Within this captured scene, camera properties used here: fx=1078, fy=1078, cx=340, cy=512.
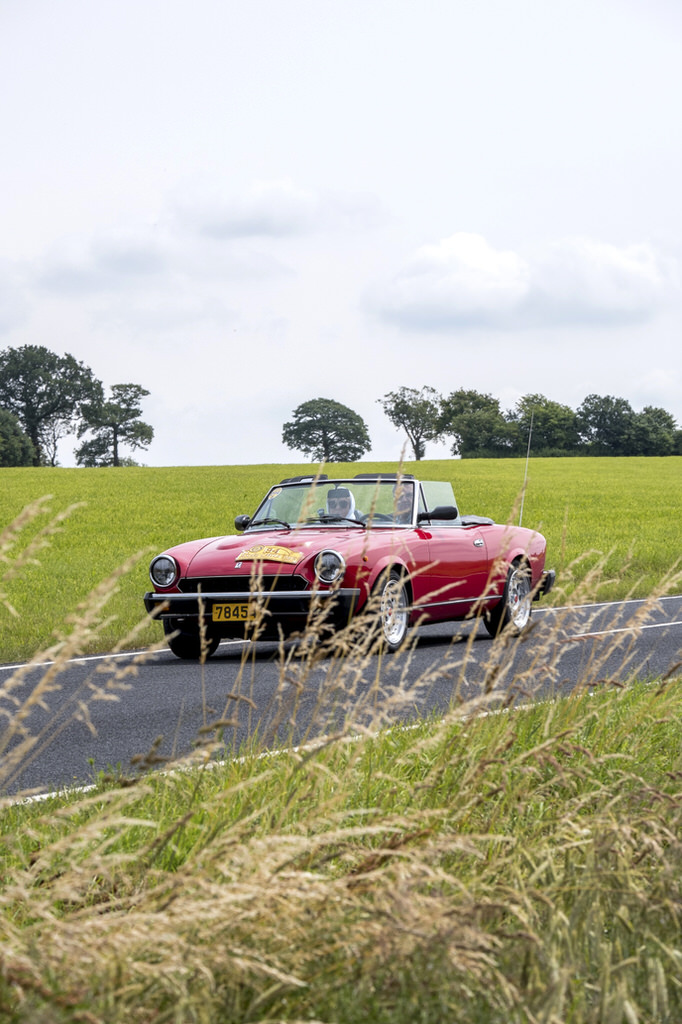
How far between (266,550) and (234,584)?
0.41 meters

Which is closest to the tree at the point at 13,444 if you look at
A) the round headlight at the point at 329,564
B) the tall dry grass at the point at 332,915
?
the round headlight at the point at 329,564

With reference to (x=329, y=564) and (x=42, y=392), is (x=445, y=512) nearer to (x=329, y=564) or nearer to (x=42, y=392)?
(x=329, y=564)

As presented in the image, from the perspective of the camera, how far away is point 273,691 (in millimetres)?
8203

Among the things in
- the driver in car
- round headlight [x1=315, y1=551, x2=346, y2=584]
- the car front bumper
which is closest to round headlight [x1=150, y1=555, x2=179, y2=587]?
the car front bumper

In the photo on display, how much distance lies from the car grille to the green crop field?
32.4 inches

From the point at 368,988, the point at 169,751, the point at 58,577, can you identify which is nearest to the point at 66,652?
the point at 368,988

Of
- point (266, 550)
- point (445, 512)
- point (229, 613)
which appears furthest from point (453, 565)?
point (229, 613)

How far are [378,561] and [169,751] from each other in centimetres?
406

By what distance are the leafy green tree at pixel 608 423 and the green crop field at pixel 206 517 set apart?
2847 centimetres

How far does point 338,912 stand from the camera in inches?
99.9

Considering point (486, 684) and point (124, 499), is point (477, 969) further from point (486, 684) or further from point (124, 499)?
point (124, 499)

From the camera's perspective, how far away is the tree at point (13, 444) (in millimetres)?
86000

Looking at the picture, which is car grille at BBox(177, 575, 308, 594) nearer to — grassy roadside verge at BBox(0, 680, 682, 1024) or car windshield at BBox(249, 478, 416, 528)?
car windshield at BBox(249, 478, 416, 528)

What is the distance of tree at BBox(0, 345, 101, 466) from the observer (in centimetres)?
10050
